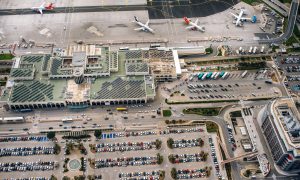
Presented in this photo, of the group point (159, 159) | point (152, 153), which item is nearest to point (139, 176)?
point (159, 159)

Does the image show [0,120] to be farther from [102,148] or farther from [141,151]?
[141,151]

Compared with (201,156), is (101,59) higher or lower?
higher

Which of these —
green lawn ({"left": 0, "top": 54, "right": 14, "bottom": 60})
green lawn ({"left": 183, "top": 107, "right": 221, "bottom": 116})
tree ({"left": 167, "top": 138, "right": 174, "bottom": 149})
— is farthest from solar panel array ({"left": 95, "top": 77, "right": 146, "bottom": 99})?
green lawn ({"left": 0, "top": 54, "right": 14, "bottom": 60})

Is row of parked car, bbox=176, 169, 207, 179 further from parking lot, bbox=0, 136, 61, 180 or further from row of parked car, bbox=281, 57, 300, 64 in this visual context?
row of parked car, bbox=281, 57, 300, 64

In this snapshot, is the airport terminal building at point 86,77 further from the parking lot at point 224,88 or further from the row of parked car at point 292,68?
the row of parked car at point 292,68

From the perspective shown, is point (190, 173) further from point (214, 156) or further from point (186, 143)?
point (186, 143)

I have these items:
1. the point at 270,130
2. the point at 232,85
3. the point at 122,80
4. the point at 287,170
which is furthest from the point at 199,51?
the point at 287,170
